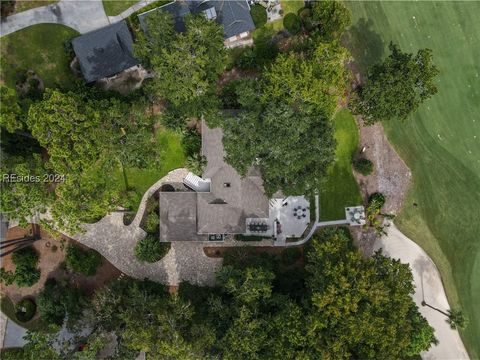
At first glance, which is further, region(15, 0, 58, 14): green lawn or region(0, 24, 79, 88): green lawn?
region(15, 0, 58, 14): green lawn

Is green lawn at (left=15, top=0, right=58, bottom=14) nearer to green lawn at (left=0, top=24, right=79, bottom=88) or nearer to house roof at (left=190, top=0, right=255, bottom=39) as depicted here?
green lawn at (left=0, top=24, right=79, bottom=88)

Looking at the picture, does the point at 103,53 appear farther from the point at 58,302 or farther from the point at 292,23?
the point at 58,302

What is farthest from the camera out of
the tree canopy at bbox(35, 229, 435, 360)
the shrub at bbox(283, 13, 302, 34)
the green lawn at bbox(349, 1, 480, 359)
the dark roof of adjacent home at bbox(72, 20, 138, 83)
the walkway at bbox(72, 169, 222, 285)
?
the shrub at bbox(283, 13, 302, 34)

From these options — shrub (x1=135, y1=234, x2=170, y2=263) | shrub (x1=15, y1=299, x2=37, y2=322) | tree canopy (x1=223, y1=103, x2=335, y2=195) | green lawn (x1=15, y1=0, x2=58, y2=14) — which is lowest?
shrub (x1=15, y1=299, x2=37, y2=322)

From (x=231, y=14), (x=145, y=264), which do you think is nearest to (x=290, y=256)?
(x=145, y=264)

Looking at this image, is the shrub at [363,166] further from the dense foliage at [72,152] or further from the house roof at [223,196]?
the dense foliage at [72,152]

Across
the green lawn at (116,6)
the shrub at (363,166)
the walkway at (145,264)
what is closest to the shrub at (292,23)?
the shrub at (363,166)

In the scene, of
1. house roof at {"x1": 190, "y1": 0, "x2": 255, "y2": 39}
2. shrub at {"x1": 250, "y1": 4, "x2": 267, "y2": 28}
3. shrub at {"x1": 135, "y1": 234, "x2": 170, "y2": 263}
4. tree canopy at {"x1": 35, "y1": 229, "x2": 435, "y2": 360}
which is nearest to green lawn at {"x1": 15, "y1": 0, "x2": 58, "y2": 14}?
house roof at {"x1": 190, "y1": 0, "x2": 255, "y2": 39}
